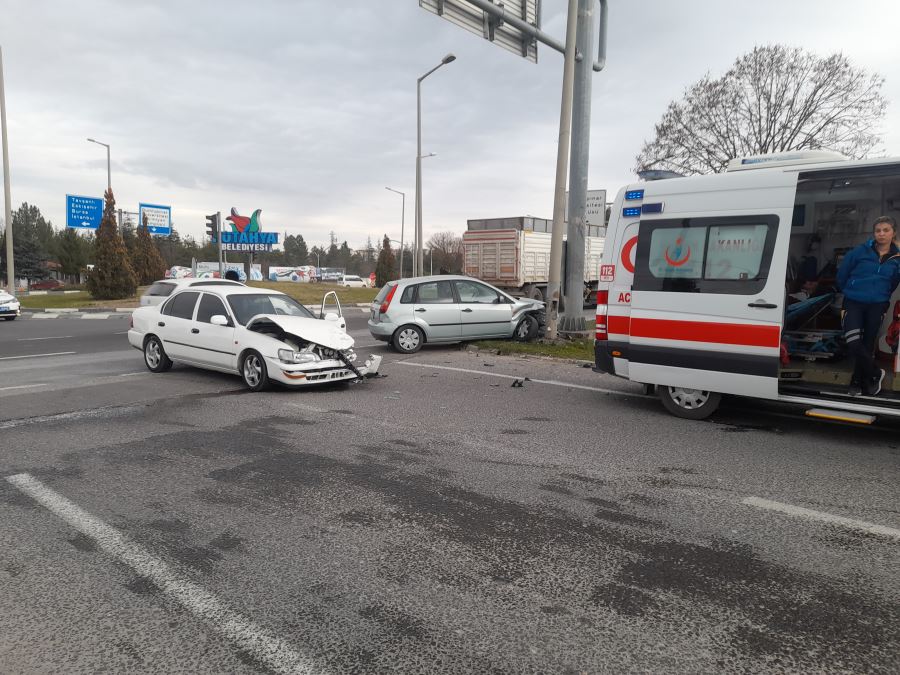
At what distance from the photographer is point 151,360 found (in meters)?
10.5

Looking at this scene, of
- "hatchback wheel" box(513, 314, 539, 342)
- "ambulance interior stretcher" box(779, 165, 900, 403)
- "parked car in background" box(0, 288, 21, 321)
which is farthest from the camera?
"parked car in background" box(0, 288, 21, 321)

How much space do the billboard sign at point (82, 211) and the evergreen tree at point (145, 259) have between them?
3.19 meters

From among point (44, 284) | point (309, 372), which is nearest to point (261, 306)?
point (309, 372)

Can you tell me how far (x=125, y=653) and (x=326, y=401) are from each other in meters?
5.38

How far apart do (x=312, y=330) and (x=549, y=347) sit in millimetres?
5608

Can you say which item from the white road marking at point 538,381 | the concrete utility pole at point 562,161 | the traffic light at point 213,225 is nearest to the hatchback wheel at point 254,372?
the white road marking at point 538,381

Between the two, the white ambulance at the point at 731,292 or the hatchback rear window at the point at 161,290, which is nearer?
the white ambulance at the point at 731,292

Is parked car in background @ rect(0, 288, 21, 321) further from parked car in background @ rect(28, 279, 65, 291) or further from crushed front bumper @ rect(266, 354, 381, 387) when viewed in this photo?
parked car in background @ rect(28, 279, 65, 291)

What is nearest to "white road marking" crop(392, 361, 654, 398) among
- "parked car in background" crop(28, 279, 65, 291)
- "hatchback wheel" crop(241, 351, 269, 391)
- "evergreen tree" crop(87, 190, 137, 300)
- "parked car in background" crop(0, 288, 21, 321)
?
"hatchback wheel" crop(241, 351, 269, 391)

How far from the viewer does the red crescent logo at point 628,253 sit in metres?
7.16

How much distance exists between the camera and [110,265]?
1222 inches

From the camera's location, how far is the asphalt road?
267 cm

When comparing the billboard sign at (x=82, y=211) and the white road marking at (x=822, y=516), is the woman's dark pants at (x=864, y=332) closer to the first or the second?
the white road marking at (x=822, y=516)

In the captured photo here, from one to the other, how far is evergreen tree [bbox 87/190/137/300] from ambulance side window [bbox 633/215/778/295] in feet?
101
